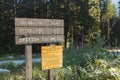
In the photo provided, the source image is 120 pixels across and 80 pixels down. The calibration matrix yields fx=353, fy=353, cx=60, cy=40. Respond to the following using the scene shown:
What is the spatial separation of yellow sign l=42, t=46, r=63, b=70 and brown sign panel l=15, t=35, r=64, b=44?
0.26 metres

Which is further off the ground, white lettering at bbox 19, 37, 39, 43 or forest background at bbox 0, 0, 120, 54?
white lettering at bbox 19, 37, 39, 43

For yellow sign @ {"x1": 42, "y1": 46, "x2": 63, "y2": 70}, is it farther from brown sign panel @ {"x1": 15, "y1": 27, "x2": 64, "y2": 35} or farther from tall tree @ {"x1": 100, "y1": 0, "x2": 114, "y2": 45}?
tall tree @ {"x1": 100, "y1": 0, "x2": 114, "y2": 45}

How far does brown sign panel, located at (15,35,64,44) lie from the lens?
6563 millimetres

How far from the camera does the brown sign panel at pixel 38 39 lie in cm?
656

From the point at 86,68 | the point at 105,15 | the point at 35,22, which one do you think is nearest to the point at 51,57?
the point at 35,22

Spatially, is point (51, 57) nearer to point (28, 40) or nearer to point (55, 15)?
point (28, 40)

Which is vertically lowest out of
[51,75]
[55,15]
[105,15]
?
[105,15]

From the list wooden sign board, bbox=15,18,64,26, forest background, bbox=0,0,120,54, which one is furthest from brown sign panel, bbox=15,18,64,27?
forest background, bbox=0,0,120,54

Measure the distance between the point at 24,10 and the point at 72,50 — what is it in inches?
1643

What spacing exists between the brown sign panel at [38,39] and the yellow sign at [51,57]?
261mm

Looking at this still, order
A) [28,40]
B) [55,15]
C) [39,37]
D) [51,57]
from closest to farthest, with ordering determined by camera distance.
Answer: [28,40] < [51,57] < [39,37] < [55,15]

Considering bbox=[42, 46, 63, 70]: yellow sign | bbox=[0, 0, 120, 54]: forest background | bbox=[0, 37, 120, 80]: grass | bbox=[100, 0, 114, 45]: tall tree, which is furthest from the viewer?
bbox=[100, 0, 114, 45]: tall tree

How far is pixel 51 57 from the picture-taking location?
6816mm

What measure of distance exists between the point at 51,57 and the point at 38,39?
0.44 meters
